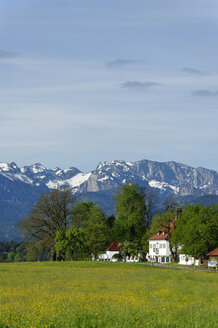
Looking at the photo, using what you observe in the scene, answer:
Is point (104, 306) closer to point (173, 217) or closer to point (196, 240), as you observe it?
point (196, 240)

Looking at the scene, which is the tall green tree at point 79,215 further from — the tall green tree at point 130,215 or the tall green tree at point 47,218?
the tall green tree at point 130,215

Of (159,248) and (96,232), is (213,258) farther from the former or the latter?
(159,248)

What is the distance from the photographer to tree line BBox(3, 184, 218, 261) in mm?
105188

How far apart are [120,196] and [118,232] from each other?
10245 mm

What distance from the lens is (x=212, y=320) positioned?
21609 mm

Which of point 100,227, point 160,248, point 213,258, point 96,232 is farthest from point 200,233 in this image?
point 160,248

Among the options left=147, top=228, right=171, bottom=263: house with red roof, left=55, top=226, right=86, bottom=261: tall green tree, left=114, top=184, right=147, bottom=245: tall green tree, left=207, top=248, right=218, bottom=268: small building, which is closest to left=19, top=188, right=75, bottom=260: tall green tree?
left=55, top=226, right=86, bottom=261: tall green tree

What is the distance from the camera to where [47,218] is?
372 feet

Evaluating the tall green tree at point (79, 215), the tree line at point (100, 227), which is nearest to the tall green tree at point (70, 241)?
the tree line at point (100, 227)

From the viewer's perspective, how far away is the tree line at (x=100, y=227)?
105188 millimetres

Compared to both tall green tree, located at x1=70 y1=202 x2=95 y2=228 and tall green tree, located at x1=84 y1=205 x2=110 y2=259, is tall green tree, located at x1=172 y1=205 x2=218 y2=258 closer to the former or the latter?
tall green tree, located at x1=84 y1=205 x2=110 y2=259

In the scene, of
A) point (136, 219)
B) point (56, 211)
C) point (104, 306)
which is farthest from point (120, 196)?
point (104, 306)

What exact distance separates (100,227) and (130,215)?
10.6 m

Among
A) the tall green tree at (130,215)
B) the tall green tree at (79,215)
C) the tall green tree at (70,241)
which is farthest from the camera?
the tall green tree at (130,215)
